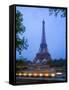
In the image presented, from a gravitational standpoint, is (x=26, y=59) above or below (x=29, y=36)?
below

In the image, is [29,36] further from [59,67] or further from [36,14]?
[59,67]

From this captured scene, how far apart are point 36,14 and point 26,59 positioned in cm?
39

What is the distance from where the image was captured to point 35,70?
2.63m

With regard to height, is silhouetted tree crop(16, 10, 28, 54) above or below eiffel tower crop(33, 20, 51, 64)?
above

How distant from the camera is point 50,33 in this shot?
105 inches

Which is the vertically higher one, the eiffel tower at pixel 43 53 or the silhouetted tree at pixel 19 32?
the silhouetted tree at pixel 19 32

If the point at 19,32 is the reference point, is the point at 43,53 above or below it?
below

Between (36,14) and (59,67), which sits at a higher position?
(36,14)

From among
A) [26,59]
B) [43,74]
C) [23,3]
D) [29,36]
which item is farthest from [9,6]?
[43,74]

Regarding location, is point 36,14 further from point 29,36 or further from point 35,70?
point 35,70

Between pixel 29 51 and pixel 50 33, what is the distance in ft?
0.80
